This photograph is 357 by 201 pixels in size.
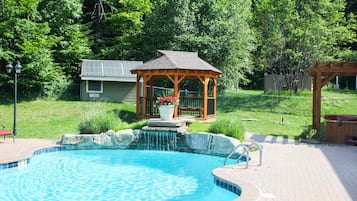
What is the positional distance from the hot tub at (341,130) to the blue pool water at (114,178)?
4.68m

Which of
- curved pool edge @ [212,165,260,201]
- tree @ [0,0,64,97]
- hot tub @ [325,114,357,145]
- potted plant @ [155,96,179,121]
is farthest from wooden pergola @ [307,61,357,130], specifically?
tree @ [0,0,64,97]

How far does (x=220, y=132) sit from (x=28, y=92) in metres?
13.7

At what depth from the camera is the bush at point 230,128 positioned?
13.2 meters

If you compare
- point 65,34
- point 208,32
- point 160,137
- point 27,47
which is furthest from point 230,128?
point 65,34

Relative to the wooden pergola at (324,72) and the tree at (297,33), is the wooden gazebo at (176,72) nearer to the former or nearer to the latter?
the wooden pergola at (324,72)

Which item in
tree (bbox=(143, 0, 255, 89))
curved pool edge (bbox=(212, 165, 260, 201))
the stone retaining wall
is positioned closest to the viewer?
curved pool edge (bbox=(212, 165, 260, 201))

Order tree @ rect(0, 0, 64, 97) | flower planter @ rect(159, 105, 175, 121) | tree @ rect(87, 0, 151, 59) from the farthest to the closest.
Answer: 1. tree @ rect(87, 0, 151, 59)
2. tree @ rect(0, 0, 64, 97)
3. flower planter @ rect(159, 105, 175, 121)

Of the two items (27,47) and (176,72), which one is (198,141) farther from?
(27,47)

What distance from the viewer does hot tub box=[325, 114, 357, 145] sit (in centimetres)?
1339

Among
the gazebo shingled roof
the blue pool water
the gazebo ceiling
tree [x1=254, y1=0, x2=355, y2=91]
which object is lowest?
the blue pool water

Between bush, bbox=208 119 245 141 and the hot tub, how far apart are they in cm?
326

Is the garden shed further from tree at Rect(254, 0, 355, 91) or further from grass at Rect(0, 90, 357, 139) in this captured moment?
tree at Rect(254, 0, 355, 91)

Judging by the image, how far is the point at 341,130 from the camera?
13.6 m

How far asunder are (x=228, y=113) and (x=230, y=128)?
821cm
